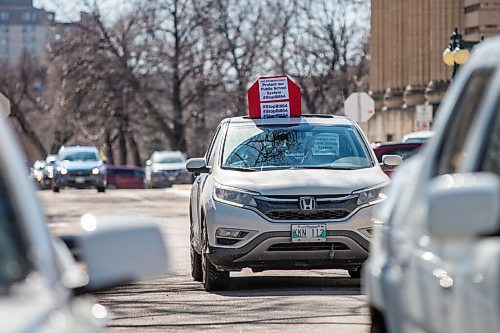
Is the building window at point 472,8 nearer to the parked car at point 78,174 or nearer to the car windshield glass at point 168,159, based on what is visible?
the parked car at point 78,174

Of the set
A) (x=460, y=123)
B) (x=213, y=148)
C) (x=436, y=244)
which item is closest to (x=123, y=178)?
(x=213, y=148)

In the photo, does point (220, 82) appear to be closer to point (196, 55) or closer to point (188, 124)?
point (196, 55)

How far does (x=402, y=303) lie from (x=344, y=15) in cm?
7582

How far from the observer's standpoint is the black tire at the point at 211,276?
15523 mm

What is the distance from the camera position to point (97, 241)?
454cm

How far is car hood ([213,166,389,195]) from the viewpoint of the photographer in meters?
15.1

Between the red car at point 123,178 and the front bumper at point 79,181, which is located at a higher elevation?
the front bumper at point 79,181

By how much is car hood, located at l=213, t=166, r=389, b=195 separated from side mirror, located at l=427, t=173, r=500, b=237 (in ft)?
34.5

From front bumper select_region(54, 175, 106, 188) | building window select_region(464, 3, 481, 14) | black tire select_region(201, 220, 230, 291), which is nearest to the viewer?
black tire select_region(201, 220, 230, 291)

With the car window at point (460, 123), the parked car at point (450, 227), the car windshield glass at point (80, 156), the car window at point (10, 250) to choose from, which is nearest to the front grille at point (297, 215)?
the parked car at point (450, 227)

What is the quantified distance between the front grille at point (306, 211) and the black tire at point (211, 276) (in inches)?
29.1

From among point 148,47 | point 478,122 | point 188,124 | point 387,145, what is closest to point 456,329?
point 478,122

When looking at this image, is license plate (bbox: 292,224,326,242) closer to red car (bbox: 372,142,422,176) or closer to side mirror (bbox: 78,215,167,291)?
side mirror (bbox: 78,215,167,291)

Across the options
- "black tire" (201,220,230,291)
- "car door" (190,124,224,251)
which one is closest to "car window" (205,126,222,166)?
"car door" (190,124,224,251)
